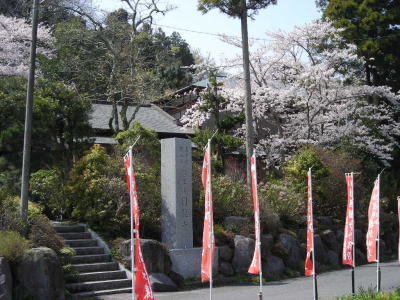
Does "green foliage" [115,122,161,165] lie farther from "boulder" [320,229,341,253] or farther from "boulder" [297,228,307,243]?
"boulder" [320,229,341,253]

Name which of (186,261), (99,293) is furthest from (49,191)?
(186,261)

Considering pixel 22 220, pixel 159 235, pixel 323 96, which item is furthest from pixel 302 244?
pixel 22 220

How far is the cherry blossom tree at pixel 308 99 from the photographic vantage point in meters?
24.3

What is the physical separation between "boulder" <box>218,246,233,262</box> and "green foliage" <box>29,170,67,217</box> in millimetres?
4802

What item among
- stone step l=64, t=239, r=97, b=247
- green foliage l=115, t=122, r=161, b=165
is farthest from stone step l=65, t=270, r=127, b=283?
green foliage l=115, t=122, r=161, b=165

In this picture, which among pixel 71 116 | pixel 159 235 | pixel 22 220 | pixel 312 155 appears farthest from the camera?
pixel 312 155

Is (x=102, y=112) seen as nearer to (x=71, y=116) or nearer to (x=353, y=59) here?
(x=71, y=116)

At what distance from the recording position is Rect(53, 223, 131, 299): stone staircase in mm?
12348

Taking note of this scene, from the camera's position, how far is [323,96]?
24.4 metres

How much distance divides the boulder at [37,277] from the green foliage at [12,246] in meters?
0.14

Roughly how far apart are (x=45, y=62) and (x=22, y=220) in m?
12.9

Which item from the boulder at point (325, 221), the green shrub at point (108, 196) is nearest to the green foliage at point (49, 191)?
the green shrub at point (108, 196)

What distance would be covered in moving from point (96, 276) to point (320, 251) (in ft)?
30.6

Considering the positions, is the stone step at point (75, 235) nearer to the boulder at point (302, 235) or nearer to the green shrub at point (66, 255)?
the green shrub at point (66, 255)
